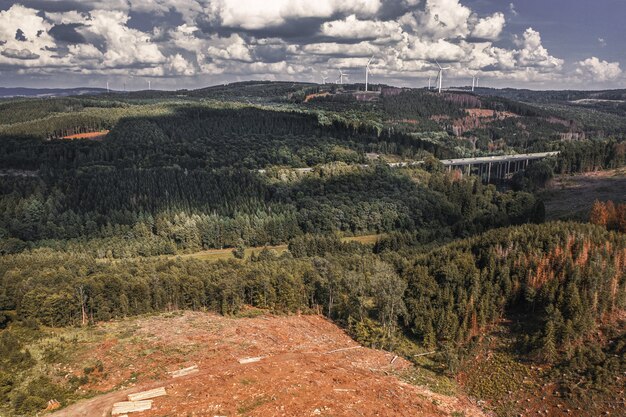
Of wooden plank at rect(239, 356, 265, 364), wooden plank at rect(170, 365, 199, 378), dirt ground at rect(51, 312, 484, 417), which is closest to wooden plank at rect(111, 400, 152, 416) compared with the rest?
dirt ground at rect(51, 312, 484, 417)

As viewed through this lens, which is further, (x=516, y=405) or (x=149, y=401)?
(x=516, y=405)

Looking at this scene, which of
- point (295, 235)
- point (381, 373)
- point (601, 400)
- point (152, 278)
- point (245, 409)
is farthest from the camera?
point (295, 235)

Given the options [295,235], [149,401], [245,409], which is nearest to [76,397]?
[149,401]

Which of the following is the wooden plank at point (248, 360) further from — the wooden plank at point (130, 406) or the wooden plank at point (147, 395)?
the wooden plank at point (130, 406)

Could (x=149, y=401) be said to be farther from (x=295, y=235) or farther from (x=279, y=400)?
(x=295, y=235)

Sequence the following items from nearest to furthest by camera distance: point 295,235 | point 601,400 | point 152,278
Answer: point 601,400 < point 152,278 < point 295,235

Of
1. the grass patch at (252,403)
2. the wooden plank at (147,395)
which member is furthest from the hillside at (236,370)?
the wooden plank at (147,395)

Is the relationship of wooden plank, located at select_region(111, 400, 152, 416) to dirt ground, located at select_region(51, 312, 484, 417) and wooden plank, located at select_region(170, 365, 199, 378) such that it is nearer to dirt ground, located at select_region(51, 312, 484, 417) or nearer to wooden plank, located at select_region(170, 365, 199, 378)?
dirt ground, located at select_region(51, 312, 484, 417)
